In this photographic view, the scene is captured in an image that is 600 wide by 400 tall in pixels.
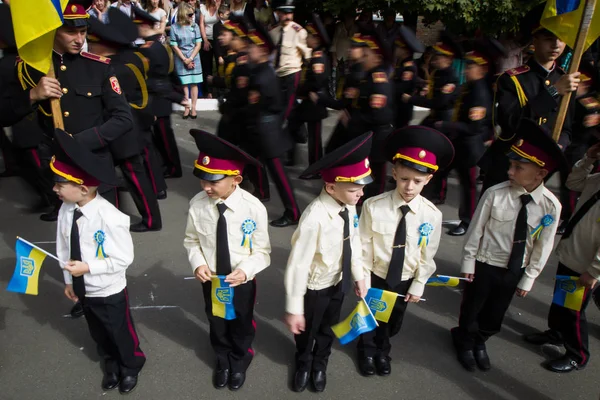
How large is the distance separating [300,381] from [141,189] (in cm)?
280

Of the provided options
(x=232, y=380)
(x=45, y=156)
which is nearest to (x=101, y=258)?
(x=232, y=380)

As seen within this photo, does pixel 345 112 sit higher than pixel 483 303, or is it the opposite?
pixel 345 112

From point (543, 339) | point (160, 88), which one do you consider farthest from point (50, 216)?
point (543, 339)

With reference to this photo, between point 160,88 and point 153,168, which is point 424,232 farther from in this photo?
point 160,88

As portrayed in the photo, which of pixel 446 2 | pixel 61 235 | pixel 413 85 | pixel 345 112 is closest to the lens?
pixel 61 235

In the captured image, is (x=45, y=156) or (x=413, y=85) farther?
(x=413, y=85)

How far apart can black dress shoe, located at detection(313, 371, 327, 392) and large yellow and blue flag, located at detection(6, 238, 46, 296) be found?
1.80 m

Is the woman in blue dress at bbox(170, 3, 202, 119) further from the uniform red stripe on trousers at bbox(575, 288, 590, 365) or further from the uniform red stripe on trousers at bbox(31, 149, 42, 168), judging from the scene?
the uniform red stripe on trousers at bbox(575, 288, 590, 365)

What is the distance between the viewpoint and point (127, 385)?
3158mm

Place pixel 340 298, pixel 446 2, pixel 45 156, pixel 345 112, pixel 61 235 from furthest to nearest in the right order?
pixel 446 2 → pixel 345 112 → pixel 45 156 → pixel 340 298 → pixel 61 235

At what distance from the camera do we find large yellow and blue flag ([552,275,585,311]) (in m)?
3.17

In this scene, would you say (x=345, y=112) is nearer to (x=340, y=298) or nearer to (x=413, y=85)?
(x=413, y=85)

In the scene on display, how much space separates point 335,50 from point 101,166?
25.7 feet

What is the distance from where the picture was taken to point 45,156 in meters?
4.14
